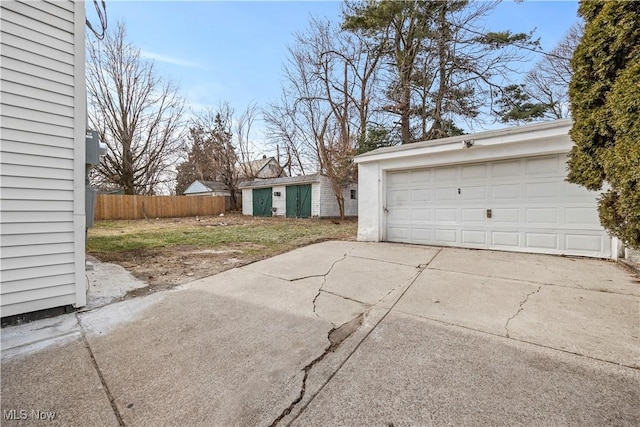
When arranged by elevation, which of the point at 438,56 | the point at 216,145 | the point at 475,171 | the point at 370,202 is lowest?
the point at 370,202

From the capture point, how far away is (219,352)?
2.05 meters

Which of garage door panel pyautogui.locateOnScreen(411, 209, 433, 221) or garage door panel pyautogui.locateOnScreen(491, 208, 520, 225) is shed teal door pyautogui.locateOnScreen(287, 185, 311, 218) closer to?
garage door panel pyautogui.locateOnScreen(411, 209, 433, 221)

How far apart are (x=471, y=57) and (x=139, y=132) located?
56.8ft

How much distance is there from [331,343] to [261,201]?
16092 mm

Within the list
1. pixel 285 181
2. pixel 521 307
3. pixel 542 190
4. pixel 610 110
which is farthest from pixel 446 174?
pixel 285 181

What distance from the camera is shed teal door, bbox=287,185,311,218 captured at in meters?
15.6

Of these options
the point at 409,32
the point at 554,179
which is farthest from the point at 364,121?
the point at 554,179

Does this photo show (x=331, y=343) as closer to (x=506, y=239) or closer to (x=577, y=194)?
(x=506, y=239)

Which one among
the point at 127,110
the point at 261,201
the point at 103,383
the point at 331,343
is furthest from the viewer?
the point at 261,201

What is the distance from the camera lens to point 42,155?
2564 mm

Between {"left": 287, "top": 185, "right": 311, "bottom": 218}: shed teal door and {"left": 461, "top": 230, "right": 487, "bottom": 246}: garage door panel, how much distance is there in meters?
10.3

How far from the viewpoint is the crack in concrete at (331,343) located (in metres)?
1.49

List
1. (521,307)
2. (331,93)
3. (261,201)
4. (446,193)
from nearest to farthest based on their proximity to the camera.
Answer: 1. (521,307)
2. (446,193)
3. (331,93)
4. (261,201)

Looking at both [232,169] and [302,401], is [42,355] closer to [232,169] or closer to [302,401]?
[302,401]
